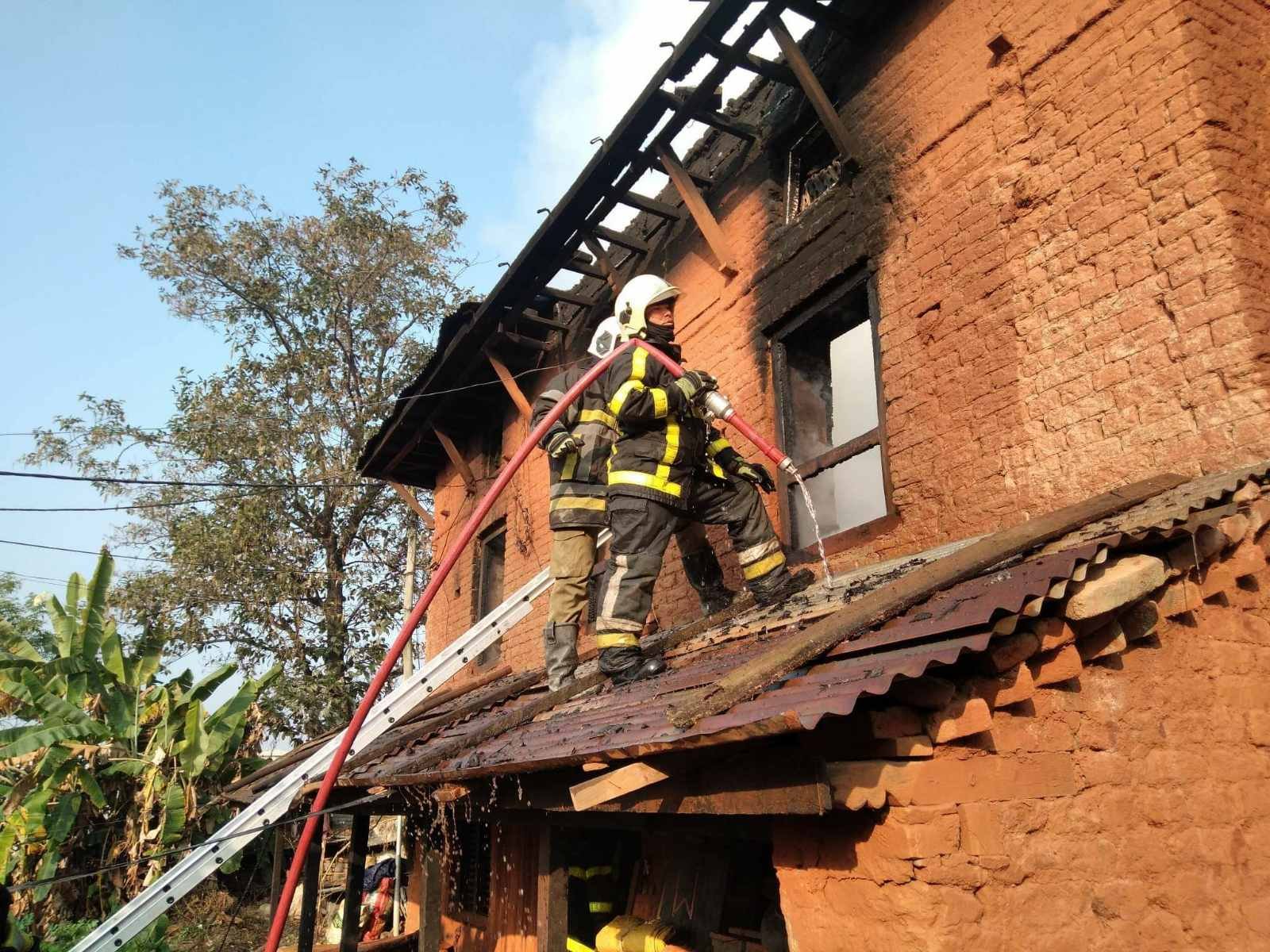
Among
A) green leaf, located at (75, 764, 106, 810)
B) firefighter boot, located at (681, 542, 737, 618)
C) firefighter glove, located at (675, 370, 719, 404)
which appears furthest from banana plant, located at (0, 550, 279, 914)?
firefighter glove, located at (675, 370, 719, 404)

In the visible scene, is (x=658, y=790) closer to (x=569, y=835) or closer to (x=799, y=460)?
(x=569, y=835)

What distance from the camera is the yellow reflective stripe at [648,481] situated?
5.06 m

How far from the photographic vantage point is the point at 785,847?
319 centimetres

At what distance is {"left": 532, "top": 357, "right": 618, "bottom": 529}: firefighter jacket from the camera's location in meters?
5.95

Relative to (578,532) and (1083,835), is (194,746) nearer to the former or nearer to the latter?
(578,532)

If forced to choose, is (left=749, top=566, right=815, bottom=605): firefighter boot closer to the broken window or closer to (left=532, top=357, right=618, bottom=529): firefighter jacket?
(left=532, top=357, right=618, bottom=529): firefighter jacket

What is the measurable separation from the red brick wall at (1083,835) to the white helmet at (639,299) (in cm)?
340

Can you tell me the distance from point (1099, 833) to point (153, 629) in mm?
16081

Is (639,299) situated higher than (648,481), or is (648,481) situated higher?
(639,299)

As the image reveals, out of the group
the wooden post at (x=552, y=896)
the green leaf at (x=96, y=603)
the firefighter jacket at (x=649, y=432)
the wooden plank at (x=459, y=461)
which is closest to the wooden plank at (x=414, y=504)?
A: the wooden plank at (x=459, y=461)

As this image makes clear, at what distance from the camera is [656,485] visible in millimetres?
5066


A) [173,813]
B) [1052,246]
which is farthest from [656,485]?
[173,813]

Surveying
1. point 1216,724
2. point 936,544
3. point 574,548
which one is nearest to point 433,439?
point 574,548

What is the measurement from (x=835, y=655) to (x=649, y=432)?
2.25m
